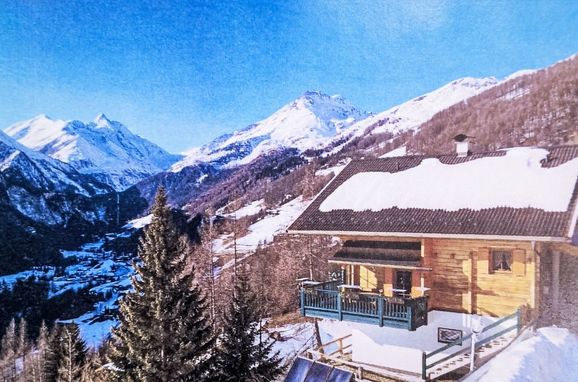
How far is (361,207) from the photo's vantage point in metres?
19.0

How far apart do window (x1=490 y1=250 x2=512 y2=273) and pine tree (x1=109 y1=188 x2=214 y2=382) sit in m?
11.3

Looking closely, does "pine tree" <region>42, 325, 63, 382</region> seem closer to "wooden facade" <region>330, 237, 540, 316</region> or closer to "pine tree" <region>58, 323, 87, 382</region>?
"pine tree" <region>58, 323, 87, 382</region>

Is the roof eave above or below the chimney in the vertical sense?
below

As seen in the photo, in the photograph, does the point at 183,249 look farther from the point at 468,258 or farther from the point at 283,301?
the point at 283,301

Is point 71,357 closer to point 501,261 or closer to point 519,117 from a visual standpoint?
point 501,261

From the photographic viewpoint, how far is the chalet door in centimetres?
1742

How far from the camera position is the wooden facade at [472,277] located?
15.1m

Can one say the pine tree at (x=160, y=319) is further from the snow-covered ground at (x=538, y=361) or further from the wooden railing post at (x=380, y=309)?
the snow-covered ground at (x=538, y=361)

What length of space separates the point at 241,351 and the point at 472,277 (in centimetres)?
1081

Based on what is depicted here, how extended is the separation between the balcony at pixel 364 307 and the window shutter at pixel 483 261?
221 centimetres

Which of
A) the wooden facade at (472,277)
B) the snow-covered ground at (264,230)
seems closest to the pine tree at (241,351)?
the wooden facade at (472,277)

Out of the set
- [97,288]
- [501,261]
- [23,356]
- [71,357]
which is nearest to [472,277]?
[501,261]

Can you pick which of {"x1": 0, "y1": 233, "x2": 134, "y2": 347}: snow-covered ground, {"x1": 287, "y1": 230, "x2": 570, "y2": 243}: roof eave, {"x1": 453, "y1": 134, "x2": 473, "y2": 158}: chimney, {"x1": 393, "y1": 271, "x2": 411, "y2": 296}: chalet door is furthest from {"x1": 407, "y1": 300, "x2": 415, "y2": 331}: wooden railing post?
{"x1": 0, "y1": 233, "x2": 134, "y2": 347}: snow-covered ground

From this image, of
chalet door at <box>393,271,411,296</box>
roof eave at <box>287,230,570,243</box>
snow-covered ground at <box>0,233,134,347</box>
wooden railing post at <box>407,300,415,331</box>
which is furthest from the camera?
snow-covered ground at <box>0,233,134,347</box>
